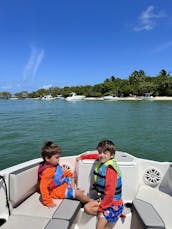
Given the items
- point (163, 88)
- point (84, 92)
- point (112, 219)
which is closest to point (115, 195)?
point (112, 219)

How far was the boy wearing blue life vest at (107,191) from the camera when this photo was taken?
Result: 2074 mm

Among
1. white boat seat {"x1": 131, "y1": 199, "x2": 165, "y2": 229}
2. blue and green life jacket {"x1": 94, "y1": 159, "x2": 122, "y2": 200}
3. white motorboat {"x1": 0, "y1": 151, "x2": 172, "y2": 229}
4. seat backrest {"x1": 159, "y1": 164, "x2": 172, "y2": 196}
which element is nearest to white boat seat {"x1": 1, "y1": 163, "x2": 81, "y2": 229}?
white motorboat {"x1": 0, "y1": 151, "x2": 172, "y2": 229}

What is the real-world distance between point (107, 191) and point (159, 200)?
0.87 metres

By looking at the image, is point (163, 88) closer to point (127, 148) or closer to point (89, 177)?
point (127, 148)

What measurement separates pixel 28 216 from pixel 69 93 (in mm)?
90976

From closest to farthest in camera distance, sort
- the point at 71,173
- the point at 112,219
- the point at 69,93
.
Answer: the point at 112,219
the point at 71,173
the point at 69,93

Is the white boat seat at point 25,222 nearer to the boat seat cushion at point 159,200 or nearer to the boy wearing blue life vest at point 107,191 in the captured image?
the boy wearing blue life vest at point 107,191

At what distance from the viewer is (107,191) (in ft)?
6.80

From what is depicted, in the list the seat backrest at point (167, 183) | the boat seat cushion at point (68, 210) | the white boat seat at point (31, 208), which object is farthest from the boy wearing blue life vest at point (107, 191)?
the seat backrest at point (167, 183)

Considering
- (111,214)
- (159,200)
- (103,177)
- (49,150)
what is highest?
(49,150)

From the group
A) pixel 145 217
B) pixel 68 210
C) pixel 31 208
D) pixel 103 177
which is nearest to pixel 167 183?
pixel 145 217

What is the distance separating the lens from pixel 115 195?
2.13 m

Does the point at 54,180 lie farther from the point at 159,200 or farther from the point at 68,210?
the point at 159,200

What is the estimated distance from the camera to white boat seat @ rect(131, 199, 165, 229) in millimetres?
1873
